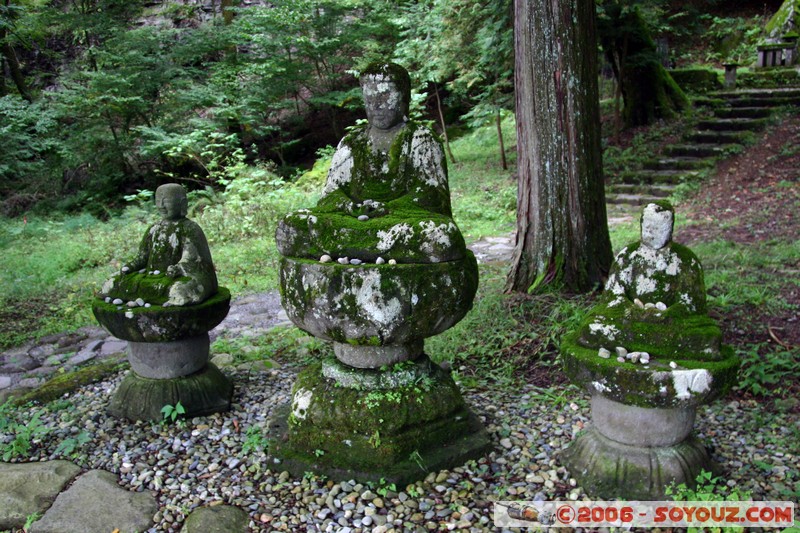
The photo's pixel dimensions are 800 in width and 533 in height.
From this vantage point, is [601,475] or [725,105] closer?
[601,475]

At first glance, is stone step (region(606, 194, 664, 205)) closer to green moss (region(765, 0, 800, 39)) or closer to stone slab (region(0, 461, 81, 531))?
stone slab (region(0, 461, 81, 531))

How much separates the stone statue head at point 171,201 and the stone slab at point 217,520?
2107 millimetres

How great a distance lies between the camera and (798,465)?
3.04 metres

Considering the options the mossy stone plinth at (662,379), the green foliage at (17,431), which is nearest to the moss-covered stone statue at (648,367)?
the mossy stone plinth at (662,379)

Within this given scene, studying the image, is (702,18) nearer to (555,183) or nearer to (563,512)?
(555,183)

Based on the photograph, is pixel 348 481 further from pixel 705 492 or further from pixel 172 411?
pixel 705 492

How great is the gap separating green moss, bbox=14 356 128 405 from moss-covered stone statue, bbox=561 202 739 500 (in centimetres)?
395

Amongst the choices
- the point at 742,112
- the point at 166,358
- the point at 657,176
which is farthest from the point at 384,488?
the point at 742,112

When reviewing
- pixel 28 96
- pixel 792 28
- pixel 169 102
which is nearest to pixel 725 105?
pixel 792 28

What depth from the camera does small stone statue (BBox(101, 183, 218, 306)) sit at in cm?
384

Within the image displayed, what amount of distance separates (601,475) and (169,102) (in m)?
13.8

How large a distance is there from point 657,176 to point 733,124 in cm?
295

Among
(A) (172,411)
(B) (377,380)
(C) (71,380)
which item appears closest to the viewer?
(B) (377,380)

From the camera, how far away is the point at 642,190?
34.2 feet
